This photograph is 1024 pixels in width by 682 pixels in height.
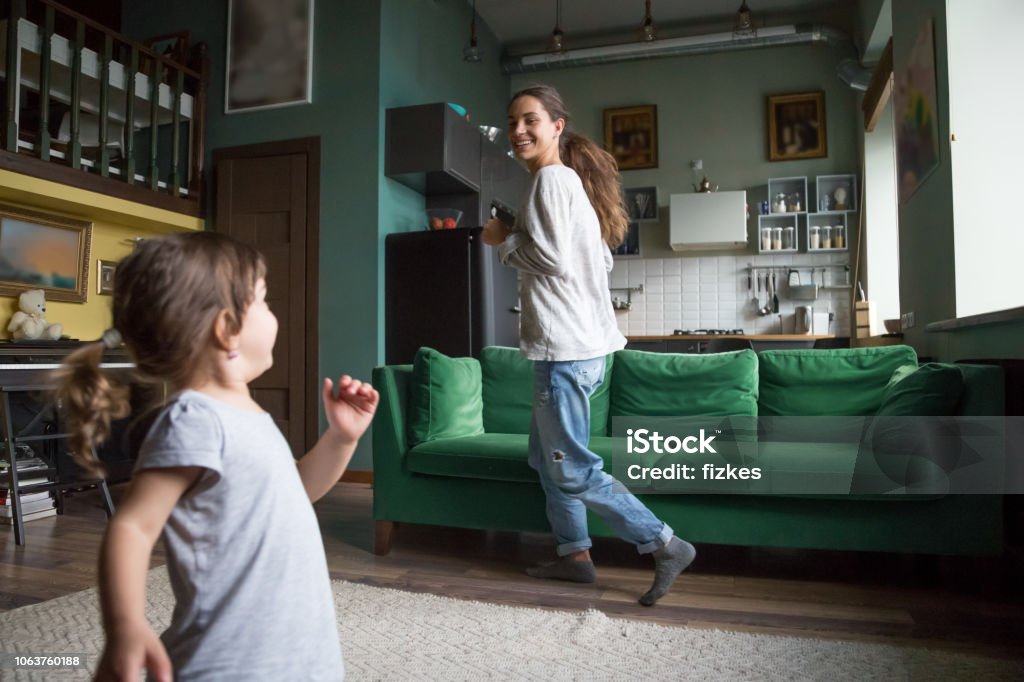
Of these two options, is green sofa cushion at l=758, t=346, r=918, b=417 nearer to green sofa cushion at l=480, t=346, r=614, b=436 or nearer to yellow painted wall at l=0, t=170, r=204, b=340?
green sofa cushion at l=480, t=346, r=614, b=436

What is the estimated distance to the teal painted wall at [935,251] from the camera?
113 inches

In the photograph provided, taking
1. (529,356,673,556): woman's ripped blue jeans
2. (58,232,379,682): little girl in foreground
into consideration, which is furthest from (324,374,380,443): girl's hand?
(529,356,673,556): woman's ripped blue jeans

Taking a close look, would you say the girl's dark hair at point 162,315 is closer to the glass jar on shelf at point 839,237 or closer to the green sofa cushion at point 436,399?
the green sofa cushion at point 436,399


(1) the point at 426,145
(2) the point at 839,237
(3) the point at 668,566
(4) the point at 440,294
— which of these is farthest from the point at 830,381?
(2) the point at 839,237

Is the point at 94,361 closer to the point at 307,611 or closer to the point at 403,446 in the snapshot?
the point at 307,611

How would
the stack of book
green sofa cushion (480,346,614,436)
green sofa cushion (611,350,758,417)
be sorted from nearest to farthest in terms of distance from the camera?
green sofa cushion (611,350,758,417), green sofa cushion (480,346,614,436), the stack of book

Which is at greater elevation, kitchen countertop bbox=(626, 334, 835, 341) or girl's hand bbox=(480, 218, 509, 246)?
girl's hand bbox=(480, 218, 509, 246)

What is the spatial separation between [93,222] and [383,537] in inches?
124

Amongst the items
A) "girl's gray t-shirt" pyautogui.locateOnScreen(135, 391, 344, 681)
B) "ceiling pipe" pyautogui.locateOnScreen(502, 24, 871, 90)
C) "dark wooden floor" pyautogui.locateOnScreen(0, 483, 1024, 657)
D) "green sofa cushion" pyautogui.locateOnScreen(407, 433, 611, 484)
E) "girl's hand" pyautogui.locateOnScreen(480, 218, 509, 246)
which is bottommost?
"dark wooden floor" pyautogui.locateOnScreen(0, 483, 1024, 657)

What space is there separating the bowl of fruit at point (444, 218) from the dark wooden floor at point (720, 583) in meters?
2.31

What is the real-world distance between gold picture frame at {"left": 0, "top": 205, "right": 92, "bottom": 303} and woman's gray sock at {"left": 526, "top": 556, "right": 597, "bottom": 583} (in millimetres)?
3481

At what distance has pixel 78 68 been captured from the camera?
3973 millimetres

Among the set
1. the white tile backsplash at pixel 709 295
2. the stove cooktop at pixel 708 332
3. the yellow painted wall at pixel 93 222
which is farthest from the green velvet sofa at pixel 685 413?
the white tile backsplash at pixel 709 295

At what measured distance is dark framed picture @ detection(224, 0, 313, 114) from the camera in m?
4.69
